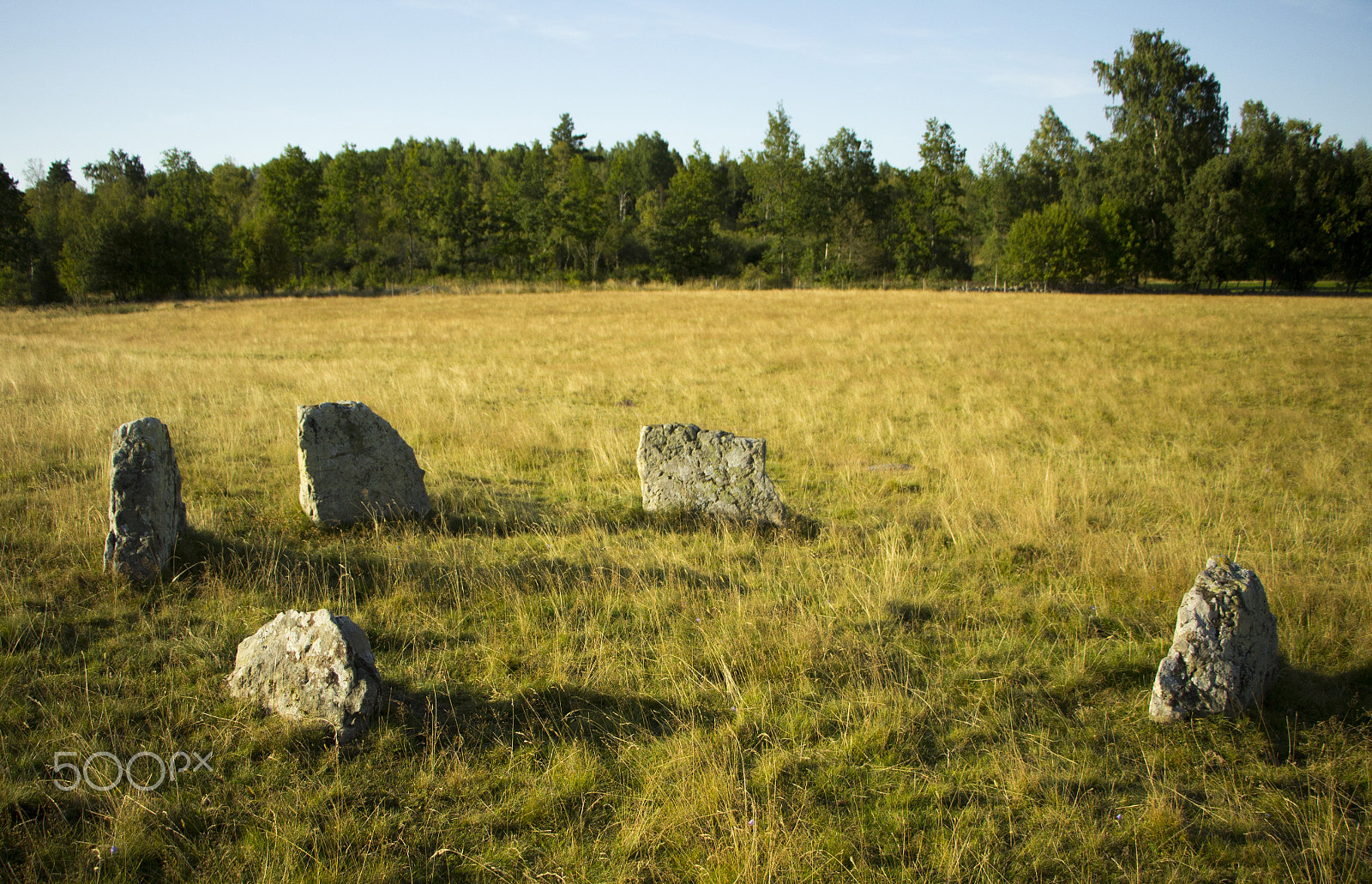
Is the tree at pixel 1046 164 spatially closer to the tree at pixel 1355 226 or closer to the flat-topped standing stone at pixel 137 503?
the tree at pixel 1355 226

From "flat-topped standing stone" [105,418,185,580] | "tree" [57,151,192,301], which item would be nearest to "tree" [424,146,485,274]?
"tree" [57,151,192,301]

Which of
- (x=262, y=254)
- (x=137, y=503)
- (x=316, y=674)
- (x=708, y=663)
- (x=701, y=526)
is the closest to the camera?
(x=316, y=674)

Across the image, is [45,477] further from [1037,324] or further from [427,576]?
[1037,324]

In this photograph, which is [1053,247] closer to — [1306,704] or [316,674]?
[1306,704]

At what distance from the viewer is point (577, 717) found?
13.5 feet

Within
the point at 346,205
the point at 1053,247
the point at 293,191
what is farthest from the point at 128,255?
the point at 1053,247

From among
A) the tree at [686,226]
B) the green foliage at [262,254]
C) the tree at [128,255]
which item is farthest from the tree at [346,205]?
the tree at [686,226]

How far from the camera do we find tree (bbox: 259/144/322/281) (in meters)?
66.6

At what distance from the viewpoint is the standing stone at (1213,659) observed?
13.5ft

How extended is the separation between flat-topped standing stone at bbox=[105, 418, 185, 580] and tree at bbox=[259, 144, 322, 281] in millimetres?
70358

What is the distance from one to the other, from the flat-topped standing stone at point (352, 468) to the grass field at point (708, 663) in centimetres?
30

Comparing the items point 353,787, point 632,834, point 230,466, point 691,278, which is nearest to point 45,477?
point 230,466

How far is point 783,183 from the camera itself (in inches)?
2776

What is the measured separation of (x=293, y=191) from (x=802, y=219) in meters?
48.8
